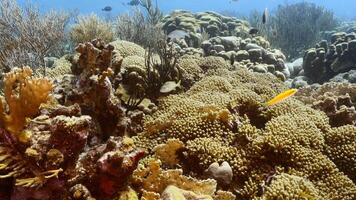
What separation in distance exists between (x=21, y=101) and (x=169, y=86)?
8.77 ft

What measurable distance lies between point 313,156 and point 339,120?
3.78 feet

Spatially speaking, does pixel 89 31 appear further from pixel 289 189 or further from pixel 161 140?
pixel 289 189

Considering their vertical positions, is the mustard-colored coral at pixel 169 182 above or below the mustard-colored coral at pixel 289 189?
above

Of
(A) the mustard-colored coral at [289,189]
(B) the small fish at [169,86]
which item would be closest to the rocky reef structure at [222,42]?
(B) the small fish at [169,86]

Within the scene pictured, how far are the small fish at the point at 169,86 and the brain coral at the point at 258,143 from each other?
37cm

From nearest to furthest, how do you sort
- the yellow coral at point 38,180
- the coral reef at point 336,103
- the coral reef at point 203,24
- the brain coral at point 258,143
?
1. the yellow coral at point 38,180
2. the brain coral at point 258,143
3. the coral reef at point 336,103
4. the coral reef at point 203,24

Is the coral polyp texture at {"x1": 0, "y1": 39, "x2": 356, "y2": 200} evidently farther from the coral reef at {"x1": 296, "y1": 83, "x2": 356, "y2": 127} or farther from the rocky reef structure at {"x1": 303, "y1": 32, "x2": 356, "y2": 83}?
the rocky reef structure at {"x1": 303, "y1": 32, "x2": 356, "y2": 83}

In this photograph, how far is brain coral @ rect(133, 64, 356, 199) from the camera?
10.9 feet

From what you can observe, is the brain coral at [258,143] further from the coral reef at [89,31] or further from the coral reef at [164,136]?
the coral reef at [89,31]

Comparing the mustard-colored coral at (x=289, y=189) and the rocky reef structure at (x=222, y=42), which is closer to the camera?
the mustard-colored coral at (x=289, y=189)

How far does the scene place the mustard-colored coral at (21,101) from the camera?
2264 mm

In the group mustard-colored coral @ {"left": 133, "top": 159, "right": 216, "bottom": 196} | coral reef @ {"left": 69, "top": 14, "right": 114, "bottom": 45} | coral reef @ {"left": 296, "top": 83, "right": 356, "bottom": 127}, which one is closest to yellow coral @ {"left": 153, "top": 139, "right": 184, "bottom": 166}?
mustard-colored coral @ {"left": 133, "top": 159, "right": 216, "bottom": 196}

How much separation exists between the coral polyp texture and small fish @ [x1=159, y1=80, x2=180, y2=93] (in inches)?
2.4

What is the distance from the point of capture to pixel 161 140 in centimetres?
376
